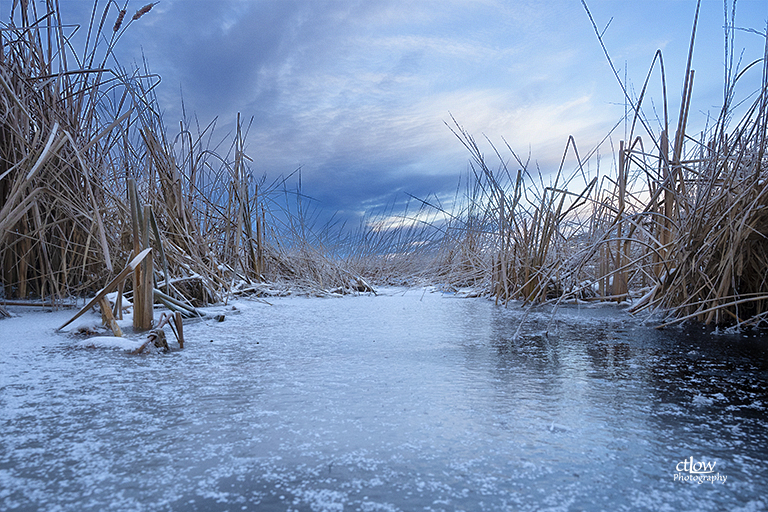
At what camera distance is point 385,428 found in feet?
2.11

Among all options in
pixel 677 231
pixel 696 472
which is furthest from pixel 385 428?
pixel 677 231

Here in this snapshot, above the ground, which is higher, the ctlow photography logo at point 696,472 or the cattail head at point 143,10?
the cattail head at point 143,10

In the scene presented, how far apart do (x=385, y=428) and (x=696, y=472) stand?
37 cm

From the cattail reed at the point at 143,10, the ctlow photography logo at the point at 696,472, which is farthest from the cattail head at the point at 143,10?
the ctlow photography logo at the point at 696,472

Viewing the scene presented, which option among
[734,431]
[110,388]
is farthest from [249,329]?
[734,431]

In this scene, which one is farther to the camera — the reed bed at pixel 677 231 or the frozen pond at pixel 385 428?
the reed bed at pixel 677 231

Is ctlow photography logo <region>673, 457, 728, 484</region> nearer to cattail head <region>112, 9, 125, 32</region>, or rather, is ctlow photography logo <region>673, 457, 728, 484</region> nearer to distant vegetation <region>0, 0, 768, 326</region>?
distant vegetation <region>0, 0, 768, 326</region>

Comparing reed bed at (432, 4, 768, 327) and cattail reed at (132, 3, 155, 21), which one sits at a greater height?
cattail reed at (132, 3, 155, 21)

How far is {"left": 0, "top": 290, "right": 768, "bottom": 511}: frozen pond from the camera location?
19.0 inches

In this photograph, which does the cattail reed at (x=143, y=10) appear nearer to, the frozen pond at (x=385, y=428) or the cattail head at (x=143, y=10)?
the cattail head at (x=143, y=10)

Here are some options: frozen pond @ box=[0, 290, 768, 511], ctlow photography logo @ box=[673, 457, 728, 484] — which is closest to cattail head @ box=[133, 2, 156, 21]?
frozen pond @ box=[0, 290, 768, 511]

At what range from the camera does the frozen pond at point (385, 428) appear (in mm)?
483

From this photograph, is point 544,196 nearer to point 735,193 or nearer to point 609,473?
point 735,193

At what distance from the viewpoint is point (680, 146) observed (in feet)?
5.65
